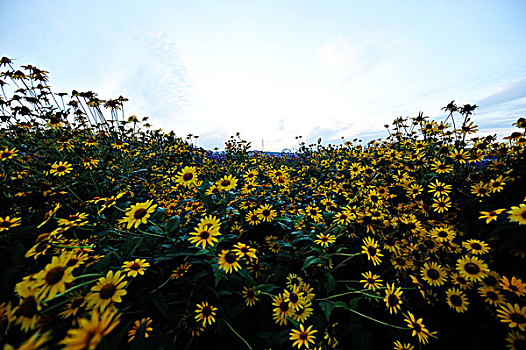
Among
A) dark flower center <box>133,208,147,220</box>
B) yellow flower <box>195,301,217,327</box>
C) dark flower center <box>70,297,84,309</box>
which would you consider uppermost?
dark flower center <box>133,208,147,220</box>

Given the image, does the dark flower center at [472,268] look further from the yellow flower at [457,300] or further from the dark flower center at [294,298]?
the dark flower center at [294,298]

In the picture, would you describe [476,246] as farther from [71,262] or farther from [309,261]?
[71,262]

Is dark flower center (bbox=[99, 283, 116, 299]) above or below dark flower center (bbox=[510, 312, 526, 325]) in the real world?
above

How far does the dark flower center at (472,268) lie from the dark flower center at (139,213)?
9.97ft

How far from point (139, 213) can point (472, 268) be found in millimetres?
3099

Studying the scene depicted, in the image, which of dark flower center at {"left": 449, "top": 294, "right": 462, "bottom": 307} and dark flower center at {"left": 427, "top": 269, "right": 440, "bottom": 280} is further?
dark flower center at {"left": 427, "top": 269, "right": 440, "bottom": 280}

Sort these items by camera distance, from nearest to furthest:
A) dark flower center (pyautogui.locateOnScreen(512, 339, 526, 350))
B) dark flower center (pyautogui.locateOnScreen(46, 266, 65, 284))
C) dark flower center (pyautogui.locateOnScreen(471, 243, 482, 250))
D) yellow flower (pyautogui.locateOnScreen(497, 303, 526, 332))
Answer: dark flower center (pyautogui.locateOnScreen(46, 266, 65, 284))
dark flower center (pyautogui.locateOnScreen(512, 339, 526, 350))
yellow flower (pyautogui.locateOnScreen(497, 303, 526, 332))
dark flower center (pyautogui.locateOnScreen(471, 243, 482, 250))

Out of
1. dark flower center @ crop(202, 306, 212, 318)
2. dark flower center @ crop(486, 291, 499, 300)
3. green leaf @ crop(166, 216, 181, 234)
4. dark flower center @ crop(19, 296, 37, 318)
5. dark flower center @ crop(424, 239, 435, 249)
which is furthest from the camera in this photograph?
dark flower center @ crop(424, 239, 435, 249)

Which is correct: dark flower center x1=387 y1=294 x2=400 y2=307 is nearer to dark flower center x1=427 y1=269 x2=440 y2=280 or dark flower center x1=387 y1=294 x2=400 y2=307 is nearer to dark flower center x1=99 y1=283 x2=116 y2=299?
dark flower center x1=427 y1=269 x2=440 y2=280

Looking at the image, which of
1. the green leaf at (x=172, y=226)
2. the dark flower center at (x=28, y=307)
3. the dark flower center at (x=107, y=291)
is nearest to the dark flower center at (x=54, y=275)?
the dark flower center at (x=28, y=307)

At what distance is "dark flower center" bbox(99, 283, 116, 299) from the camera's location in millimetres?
1258

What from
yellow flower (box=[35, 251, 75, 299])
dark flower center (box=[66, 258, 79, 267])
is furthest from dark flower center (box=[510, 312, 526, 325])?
dark flower center (box=[66, 258, 79, 267])

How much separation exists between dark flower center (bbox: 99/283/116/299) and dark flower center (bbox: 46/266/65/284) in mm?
236

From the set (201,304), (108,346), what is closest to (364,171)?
(201,304)
